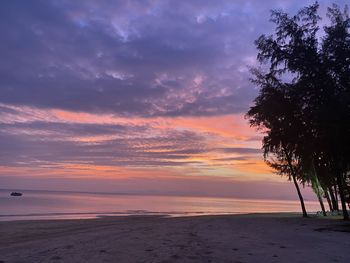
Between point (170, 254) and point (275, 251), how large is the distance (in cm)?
386

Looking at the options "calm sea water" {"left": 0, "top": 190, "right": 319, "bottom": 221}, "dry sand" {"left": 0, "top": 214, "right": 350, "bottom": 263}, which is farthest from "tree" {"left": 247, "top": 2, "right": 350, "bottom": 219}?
"calm sea water" {"left": 0, "top": 190, "right": 319, "bottom": 221}

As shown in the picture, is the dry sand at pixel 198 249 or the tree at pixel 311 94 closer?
the dry sand at pixel 198 249

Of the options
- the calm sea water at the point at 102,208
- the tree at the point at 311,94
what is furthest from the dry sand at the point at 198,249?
the calm sea water at the point at 102,208

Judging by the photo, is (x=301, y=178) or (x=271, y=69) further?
(x=301, y=178)

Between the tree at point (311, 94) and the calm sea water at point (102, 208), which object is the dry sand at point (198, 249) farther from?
the calm sea water at point (102, 208)

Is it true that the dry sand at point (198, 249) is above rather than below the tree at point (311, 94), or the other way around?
below

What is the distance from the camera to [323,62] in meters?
26.3

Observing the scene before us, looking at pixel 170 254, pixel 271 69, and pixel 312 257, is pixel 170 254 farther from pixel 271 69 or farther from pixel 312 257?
pixel 271 69

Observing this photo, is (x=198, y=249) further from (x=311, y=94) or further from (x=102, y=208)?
(x=102, y=208)

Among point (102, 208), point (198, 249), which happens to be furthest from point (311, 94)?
point (102, 208)

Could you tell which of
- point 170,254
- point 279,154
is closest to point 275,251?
point 170,254

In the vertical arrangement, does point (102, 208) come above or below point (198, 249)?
above

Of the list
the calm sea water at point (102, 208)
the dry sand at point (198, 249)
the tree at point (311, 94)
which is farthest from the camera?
the calm sea water at point (102, 208)

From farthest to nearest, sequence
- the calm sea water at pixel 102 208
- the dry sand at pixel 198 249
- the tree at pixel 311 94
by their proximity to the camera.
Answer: the calm sea water at pixel 102 208
the tree at pixel 311 94
the dry sand at pixel 198 249
